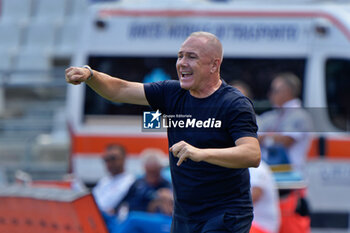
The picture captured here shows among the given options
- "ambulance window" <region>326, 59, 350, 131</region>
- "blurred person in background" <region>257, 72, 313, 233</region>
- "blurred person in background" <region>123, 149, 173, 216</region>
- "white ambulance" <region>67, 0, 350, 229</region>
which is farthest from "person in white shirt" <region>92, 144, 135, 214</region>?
"ambulance window" <region>326, 59, 350, 131</region>

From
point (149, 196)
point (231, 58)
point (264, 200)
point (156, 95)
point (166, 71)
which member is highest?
point (231, 58)

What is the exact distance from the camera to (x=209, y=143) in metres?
3.99

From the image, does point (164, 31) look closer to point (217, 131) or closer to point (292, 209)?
point (292, 209)

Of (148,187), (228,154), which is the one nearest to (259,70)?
(148,187)

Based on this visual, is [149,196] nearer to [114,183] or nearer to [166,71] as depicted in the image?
[114,183]

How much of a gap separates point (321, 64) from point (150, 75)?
2113 millimetres

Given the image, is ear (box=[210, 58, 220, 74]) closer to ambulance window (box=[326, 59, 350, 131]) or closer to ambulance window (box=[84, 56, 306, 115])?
ambulance window (box=[84, 56, 306, 115])

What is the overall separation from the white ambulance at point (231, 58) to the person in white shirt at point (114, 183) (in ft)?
2.89

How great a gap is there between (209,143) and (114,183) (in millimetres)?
4317

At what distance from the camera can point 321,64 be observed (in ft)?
29.5

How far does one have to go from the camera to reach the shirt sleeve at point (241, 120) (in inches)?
152

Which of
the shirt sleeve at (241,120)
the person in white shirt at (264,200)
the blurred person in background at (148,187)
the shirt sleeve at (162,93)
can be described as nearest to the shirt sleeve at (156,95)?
the shirt sleeve at (162,93)

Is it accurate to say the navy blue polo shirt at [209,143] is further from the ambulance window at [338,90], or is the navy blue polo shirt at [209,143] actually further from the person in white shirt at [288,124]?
the ambulance window at [338,90]

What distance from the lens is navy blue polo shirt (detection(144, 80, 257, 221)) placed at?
3965 mm
